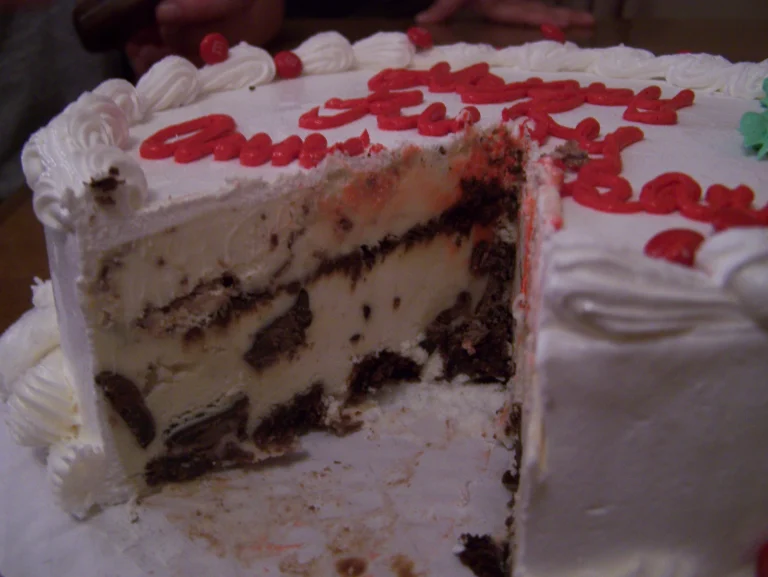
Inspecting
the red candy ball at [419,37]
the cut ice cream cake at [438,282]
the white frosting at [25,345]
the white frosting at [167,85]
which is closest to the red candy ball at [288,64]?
the cut ice cream cake at [438,282]

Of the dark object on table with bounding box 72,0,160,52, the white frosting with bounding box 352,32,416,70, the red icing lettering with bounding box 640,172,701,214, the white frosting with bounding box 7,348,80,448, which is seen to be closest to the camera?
the red icing lettering with bounding box 640,172,701,214

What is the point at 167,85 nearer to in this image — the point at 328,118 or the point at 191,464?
the point at 328,118

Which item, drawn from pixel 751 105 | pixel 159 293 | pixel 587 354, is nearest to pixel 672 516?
pixel 587 354

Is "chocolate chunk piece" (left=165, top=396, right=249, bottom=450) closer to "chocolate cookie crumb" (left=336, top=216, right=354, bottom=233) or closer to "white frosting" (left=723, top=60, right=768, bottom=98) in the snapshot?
"chocolate cookie crumb" (left=336, top=216, right=354, bottom=233)

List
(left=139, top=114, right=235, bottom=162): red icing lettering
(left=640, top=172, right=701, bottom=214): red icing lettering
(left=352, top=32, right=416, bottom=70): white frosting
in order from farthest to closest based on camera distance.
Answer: (left=352, top=32, right=416, bottom=70): white frosting
(left=139, top=114, right=235, bottom=162): red icing lettering
(left=640, top=172, right=701, bottom=214): red icing lettering

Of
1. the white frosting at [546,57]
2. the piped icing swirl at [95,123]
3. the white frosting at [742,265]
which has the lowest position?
the white frosting at [742,265]

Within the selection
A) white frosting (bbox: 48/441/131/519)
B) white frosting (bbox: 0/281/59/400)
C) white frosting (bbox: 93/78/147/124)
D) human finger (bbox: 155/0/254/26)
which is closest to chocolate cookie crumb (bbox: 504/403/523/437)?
white frosting (bbox: 48/441/131/519)

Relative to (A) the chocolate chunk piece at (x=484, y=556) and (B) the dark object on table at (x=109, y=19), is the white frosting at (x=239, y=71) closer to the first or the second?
(B) the dark object on table at (x=109, y=19)
